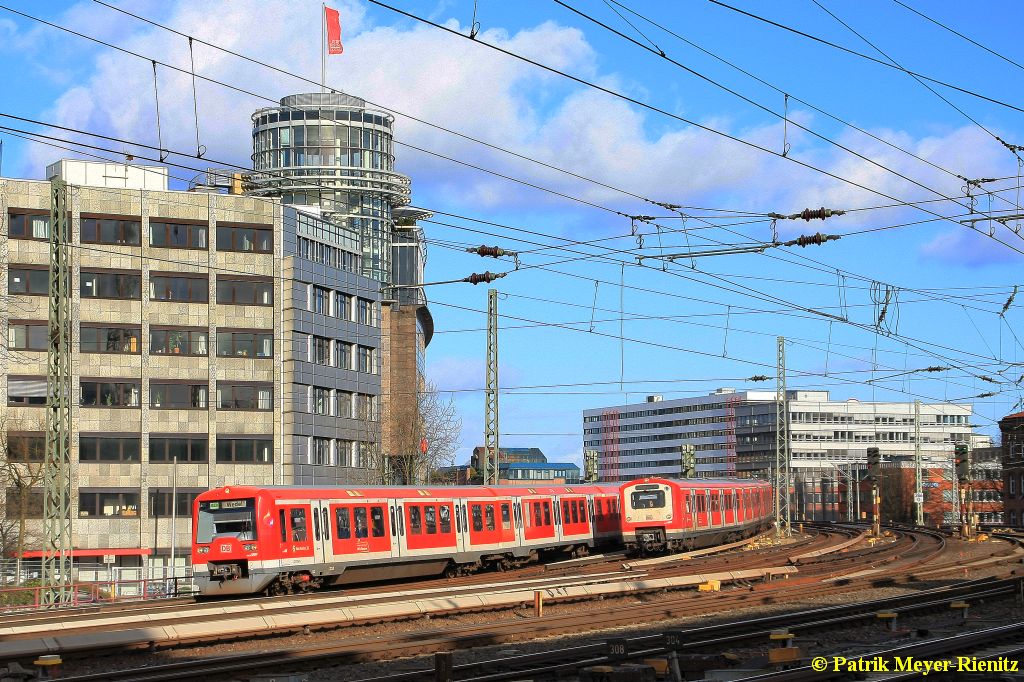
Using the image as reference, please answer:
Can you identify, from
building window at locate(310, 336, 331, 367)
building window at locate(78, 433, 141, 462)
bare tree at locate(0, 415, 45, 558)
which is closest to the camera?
bare tree at locate(0, 415, 45, 558)

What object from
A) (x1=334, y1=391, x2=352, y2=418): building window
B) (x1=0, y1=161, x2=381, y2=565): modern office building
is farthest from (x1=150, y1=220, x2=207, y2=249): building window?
(x1=334, y1=391, x2=352, y2=418): building window

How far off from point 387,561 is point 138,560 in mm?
34577

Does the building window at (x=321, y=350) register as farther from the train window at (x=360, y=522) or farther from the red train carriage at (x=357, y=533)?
the train window at (x=360, y=522)

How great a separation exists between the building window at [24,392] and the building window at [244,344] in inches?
369

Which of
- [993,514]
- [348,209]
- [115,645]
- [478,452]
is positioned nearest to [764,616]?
[115,645]

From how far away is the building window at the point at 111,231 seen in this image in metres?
68.3

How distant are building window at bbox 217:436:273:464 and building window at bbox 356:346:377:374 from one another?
9.68 meters

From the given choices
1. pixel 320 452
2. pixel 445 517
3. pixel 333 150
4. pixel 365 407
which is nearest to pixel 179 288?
pixel 320 452

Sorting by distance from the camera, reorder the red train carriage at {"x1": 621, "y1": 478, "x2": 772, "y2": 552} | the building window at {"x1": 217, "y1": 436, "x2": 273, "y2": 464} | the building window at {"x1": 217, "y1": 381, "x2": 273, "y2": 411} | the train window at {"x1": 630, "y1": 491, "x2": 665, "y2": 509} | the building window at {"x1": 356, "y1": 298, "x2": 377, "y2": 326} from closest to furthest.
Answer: the red train carriage at {"x1": 621, "y1": 478, "x2": 772, "y2": 552}, the train window at {"x1": 630, "y1": 491, "x2": 665, "y2": 509}, the building window at {"x1": 217, "y1": 436, "x2": 273, "y2": 464}, the building window at {"x1": 217, "y1": 381, "x2": 273, "y2": 411}, the building window at {"x1": 356, "y1": 298, "x2": 377, "y2": 326}

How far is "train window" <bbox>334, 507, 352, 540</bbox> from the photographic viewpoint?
35844 millimetres

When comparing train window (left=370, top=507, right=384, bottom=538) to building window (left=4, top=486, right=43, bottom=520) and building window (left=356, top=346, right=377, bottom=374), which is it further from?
building window (left=356, top=346, right=377, bottom=374)

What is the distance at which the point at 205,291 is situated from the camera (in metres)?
70.8

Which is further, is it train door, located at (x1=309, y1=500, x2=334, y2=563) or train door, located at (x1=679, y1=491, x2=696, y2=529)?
train door, located at (x1=679, y1=491, x2=696, y2=529)

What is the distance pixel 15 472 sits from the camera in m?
60.2
